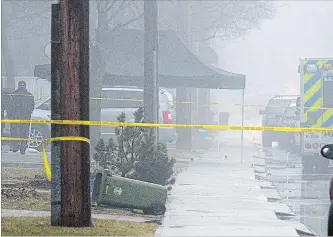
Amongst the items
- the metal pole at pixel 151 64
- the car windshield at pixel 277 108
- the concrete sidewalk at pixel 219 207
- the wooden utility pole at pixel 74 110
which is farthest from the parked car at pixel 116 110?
the wooden utility pole at pixel 74 110

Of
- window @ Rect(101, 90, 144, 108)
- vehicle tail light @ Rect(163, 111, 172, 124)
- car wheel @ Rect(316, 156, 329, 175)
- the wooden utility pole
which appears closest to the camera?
the wooden utility pole

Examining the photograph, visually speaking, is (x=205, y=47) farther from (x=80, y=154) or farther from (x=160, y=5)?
(x=80, y=154)

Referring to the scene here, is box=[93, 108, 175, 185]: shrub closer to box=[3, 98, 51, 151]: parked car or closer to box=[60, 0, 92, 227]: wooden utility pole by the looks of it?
box=[60, 0, 92, 227]: wooden utility pole

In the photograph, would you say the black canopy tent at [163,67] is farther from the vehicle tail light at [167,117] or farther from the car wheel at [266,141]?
the car wheel at [266,141]

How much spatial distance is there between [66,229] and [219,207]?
526 cm

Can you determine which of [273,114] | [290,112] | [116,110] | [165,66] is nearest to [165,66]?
[165,66]

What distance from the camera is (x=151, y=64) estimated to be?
1027 inches

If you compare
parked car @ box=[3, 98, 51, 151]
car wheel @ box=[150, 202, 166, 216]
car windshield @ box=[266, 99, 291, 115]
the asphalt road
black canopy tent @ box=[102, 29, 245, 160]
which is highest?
black canopy tent @ box=[102, 29, 245, 160]

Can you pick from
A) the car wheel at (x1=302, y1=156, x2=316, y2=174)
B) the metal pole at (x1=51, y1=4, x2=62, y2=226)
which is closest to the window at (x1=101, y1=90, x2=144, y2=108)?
the car wheel at (x1=302, y1=156, x2=316, y2=174)

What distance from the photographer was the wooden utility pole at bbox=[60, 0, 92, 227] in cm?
1260

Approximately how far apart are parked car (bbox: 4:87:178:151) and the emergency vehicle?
6.15 m

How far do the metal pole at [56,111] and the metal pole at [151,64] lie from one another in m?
12.2

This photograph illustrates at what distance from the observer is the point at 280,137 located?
4428 centimetres

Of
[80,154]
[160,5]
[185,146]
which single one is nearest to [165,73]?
[185,146]
